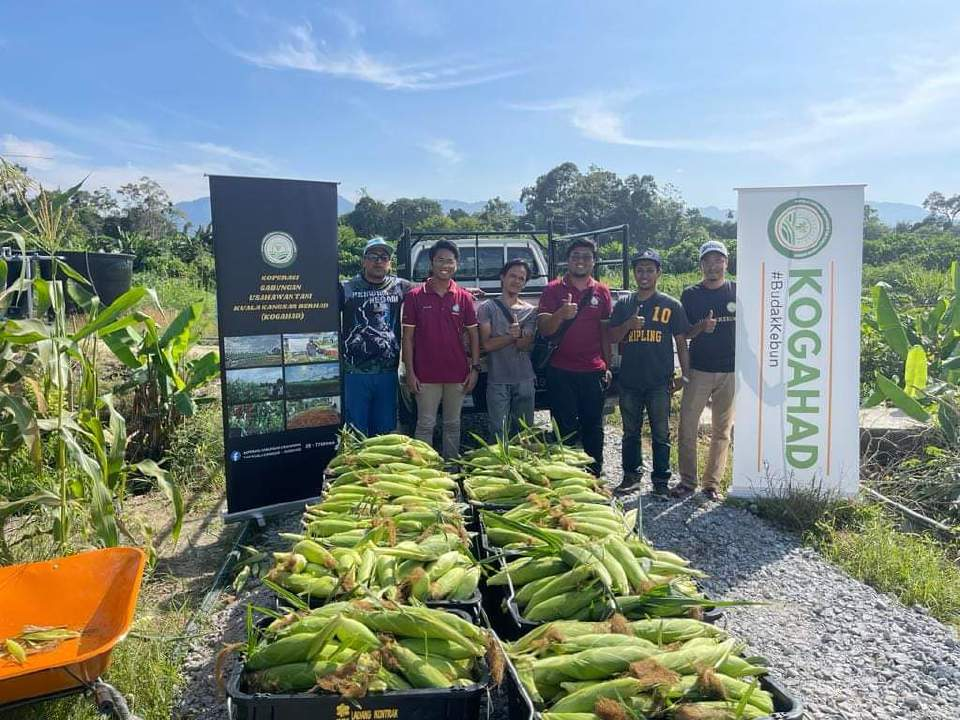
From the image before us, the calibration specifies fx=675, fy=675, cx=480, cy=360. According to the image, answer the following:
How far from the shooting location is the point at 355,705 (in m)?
2.08

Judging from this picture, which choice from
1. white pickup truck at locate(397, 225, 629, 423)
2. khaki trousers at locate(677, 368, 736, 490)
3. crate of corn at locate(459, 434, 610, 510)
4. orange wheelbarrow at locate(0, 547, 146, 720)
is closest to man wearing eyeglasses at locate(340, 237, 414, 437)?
crate of corn at locate(459, 434, 610, 510)

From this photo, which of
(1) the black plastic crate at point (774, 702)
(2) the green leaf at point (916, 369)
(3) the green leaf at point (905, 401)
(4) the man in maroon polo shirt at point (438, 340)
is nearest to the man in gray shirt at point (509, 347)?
(4) the man in maroon polo shirt at point (438, 340)

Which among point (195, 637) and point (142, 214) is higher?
point (142, 214)

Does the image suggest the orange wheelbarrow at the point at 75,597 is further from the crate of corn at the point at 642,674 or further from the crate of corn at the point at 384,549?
the crate of corn at the point at 642,674

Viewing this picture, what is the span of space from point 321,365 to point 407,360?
70 cm

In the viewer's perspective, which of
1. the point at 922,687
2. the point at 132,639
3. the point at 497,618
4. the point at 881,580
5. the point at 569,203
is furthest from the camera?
the point at 569,203

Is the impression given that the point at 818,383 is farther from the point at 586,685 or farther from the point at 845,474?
the point at 586,685

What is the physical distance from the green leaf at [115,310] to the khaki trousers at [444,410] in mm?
2384

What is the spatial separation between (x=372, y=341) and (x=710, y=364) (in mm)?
2893

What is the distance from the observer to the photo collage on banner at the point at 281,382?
17.1 feet

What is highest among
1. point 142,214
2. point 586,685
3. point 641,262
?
point 142,214

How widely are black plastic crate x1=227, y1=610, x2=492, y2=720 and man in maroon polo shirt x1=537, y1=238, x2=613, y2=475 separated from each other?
363cm

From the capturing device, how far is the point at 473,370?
19.0 ft

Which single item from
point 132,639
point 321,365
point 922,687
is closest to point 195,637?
point 132,639
